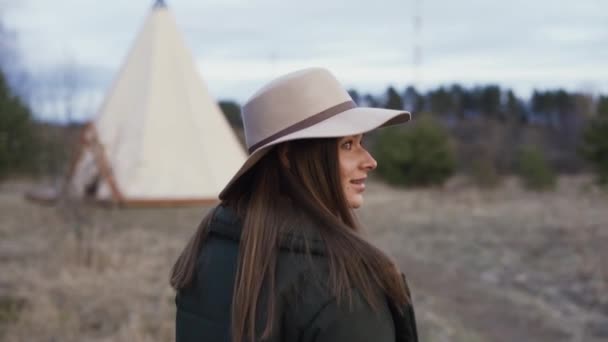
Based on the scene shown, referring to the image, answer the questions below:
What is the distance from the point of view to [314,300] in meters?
1.14

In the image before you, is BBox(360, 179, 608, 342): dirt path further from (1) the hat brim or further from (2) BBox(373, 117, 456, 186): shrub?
(2) BBox(373, 117, 456, 186): shrub

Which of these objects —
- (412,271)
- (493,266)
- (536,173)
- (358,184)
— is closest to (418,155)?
(536,173)

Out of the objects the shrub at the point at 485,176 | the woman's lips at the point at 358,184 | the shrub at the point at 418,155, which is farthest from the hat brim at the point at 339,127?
the shrub at the point at 418,155

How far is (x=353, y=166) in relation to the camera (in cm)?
137

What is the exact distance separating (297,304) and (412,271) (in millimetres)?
6413

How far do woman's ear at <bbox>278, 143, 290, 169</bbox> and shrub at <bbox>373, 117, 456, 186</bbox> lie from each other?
1835cm

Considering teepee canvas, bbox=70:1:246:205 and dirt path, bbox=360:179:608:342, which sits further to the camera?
teepee canvas, bbox=70:1:246:205

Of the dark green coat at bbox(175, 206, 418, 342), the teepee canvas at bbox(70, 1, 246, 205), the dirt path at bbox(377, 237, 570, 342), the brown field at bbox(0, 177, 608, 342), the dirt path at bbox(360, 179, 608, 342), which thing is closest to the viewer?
the dark green coat at bbox(175, 206, 418, 342)

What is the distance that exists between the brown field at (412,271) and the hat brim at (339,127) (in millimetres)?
2354

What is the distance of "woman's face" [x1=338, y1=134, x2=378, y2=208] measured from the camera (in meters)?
1.36

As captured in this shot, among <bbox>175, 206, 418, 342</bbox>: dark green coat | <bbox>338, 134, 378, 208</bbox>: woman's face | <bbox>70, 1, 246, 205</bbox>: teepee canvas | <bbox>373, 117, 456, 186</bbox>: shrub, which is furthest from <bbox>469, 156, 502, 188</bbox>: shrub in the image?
<bbox>175, 206, 418, 342</bbox>: dark green coat

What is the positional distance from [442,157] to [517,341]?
1482cm

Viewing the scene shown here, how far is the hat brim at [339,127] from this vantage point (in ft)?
4.21

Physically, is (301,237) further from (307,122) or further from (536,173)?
(536,173)
